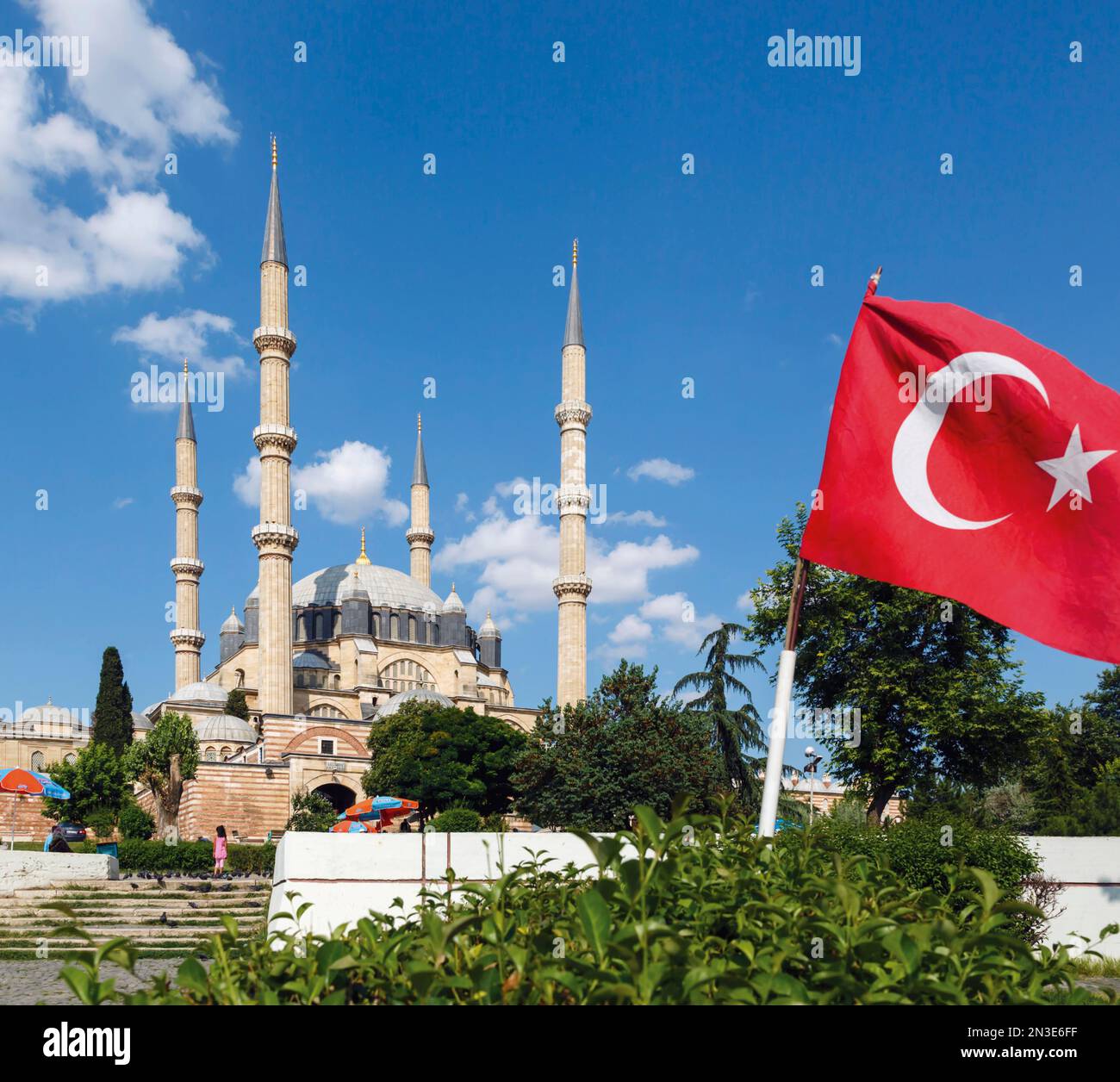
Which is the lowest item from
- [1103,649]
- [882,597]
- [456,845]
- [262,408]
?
[456,845]

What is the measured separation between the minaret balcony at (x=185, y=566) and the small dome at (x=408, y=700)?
12.1 m

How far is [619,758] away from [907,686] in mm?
9450

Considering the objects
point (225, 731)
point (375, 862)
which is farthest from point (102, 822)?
point (375, 862)

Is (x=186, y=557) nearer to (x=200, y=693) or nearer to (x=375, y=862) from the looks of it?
(x=200, y=693)

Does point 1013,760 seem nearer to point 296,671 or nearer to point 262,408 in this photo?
point 262,408

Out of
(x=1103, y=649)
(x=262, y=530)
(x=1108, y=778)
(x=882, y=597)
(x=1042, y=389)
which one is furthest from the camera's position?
(x=262, y=530)

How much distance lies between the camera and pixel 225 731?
52531 millimetres

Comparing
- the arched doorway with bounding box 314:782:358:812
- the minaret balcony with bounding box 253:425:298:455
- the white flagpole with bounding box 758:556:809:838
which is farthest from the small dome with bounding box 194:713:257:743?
the white flagpole with bounding box 758:556:809:838

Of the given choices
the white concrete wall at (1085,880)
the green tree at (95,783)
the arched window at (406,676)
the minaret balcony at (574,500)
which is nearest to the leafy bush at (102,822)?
the green tree at (95,783)

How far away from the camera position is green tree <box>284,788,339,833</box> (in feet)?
143

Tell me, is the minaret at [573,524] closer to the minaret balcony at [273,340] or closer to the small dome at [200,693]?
the minaret balcony at [273,340]
